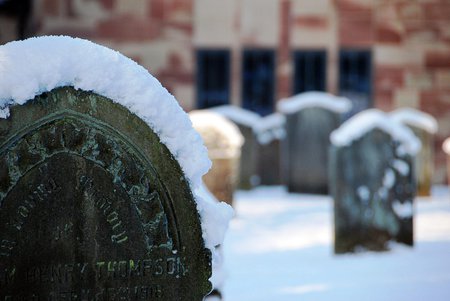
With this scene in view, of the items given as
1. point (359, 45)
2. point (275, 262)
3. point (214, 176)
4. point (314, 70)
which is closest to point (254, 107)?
point (314, 70)

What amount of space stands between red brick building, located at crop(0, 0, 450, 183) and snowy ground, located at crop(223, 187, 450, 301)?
17.2ft

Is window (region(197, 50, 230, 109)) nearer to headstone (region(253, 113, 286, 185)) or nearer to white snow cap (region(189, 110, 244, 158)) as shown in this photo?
headstone (region(253, 113, 286, 185))

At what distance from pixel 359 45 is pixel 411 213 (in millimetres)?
8001

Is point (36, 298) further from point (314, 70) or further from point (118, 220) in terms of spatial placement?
point (314, 70)

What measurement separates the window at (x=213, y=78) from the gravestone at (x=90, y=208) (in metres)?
11.1

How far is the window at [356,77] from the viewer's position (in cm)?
1380

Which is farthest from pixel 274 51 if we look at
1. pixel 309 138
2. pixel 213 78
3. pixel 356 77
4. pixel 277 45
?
pixel 309 138

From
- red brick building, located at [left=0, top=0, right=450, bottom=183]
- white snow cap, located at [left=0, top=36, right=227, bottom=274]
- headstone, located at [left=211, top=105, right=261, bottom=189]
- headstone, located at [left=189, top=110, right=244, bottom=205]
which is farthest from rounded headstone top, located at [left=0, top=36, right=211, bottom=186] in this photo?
red brick building, located at [left=0, top=0, right=450, bottom=183]

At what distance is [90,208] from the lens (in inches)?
101

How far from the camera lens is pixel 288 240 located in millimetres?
6934

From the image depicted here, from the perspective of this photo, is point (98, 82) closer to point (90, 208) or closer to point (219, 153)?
point (90, 208)

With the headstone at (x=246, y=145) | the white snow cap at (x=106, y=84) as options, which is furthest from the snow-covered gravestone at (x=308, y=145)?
the white snow cap at (x=106, y=84)

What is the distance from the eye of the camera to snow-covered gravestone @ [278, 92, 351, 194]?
1113 centimetres

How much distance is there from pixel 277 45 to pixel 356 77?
187 centimetres
